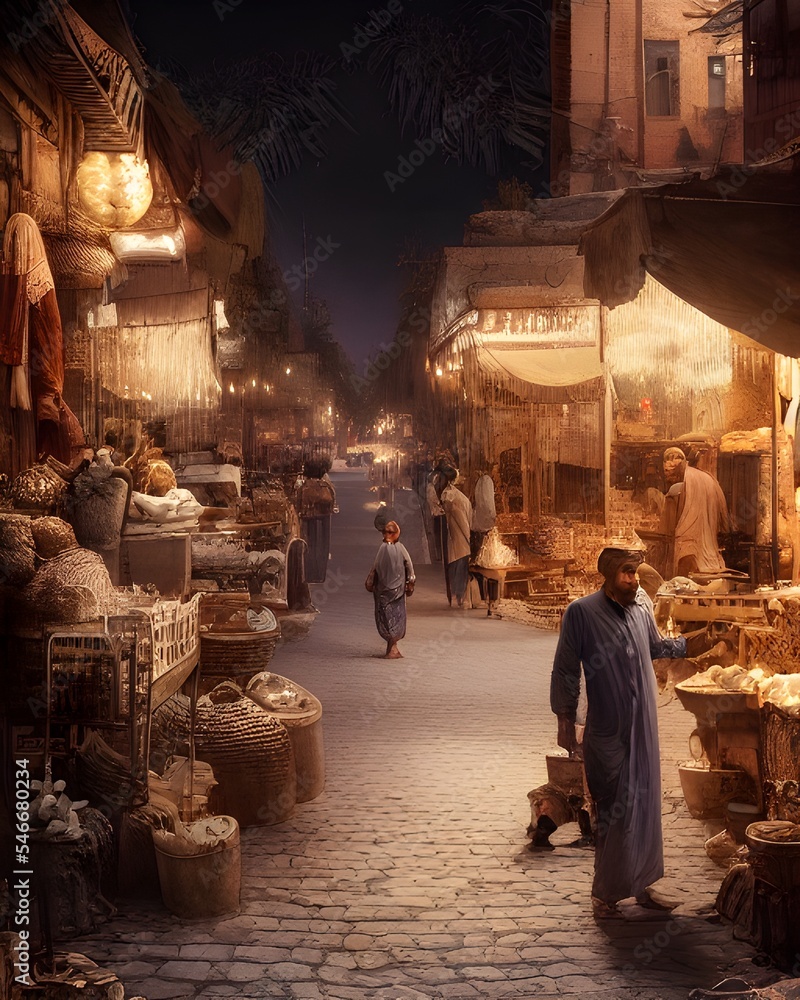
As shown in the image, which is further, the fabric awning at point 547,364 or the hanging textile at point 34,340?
the fabric awning at point 547,364

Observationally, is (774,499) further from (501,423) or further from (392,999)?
(501,423)

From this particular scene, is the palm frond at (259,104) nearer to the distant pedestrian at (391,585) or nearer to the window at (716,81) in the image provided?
the distant pedestrian at (391,585)

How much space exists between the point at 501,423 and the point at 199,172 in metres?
11.4

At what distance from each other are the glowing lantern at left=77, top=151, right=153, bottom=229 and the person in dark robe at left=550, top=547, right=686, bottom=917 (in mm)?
4631

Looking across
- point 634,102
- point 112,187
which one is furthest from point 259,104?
point 634,102

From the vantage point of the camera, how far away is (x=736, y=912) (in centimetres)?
520

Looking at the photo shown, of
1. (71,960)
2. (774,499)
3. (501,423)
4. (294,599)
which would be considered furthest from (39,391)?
(501,423)

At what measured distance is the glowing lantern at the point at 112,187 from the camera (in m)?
7.58

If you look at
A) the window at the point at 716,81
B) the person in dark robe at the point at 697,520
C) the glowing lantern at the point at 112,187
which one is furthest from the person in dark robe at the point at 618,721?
the window at the point at 716,81

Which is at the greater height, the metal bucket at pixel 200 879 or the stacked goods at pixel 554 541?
the stacked goods at pixel 554 541

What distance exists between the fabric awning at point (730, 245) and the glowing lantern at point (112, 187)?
3683 mm

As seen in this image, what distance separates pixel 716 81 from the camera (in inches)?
839

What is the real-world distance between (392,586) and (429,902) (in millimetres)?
7617

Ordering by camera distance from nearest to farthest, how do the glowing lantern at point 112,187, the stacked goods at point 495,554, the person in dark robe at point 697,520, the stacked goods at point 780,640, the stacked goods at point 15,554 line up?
1. the stacked goods at point 15,554
2. the stacked goods at point 780,640
3. the glowing lantern at point 112,187
4. the person in dark robe at point 697,520
5. the stacked goods at point 495,554
